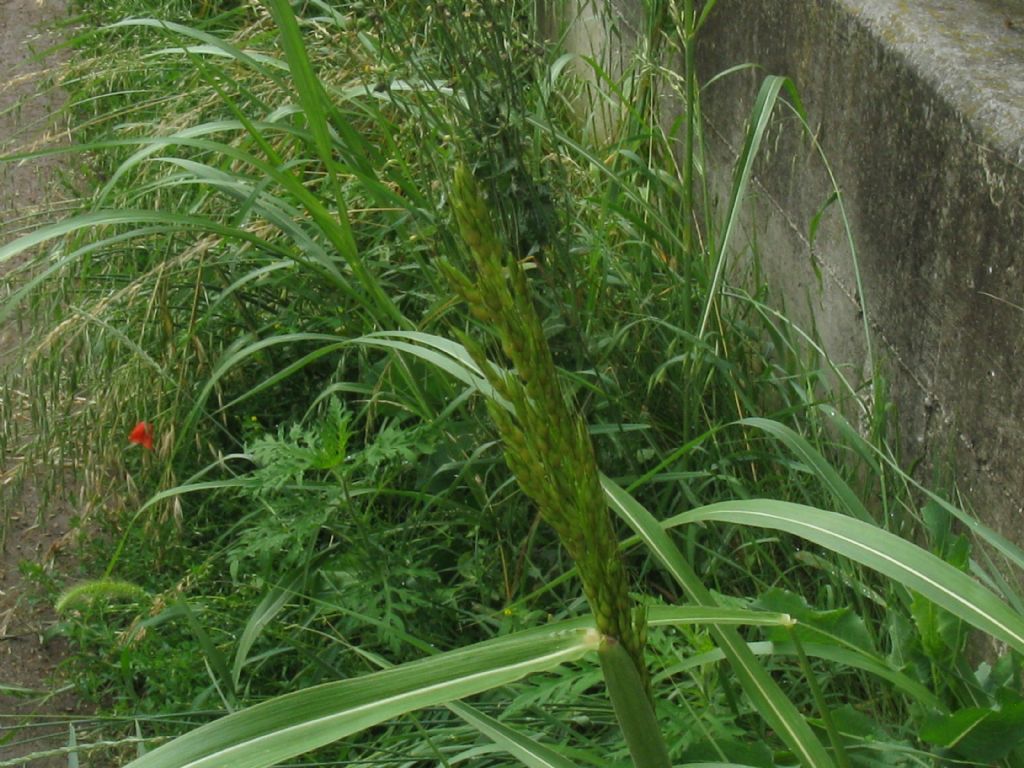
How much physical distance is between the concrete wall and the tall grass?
9cm

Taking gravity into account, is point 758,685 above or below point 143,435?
above

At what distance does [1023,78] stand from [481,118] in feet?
2.75

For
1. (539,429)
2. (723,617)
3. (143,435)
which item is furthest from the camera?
(143,435)

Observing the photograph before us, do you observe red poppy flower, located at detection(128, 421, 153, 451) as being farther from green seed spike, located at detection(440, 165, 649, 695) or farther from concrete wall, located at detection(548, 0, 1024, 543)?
green seed spike, located at detection(440, 165, 649, 695)

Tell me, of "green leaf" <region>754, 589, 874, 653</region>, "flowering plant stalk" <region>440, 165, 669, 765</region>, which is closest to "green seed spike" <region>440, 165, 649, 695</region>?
"flowering plant stalk" <region>440, 165, 669, 765</region>

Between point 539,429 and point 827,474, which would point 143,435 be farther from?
point 539,429

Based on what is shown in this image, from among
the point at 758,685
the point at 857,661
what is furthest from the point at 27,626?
the point at 758,685

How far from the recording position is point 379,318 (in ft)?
7.80

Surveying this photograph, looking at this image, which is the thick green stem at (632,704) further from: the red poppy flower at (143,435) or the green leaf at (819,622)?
the red poppy flower at (143,435)

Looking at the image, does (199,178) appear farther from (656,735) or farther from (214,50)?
(656,735)

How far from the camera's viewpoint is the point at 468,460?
2.12 m

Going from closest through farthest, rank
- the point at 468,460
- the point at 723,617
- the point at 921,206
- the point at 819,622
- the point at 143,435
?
the point at 723,617 → the point at 819,622 → the point at 921,206 → the point at 468,460 → the point at 143,435

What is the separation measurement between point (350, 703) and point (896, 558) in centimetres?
49

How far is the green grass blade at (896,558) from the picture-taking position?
3.46ft
